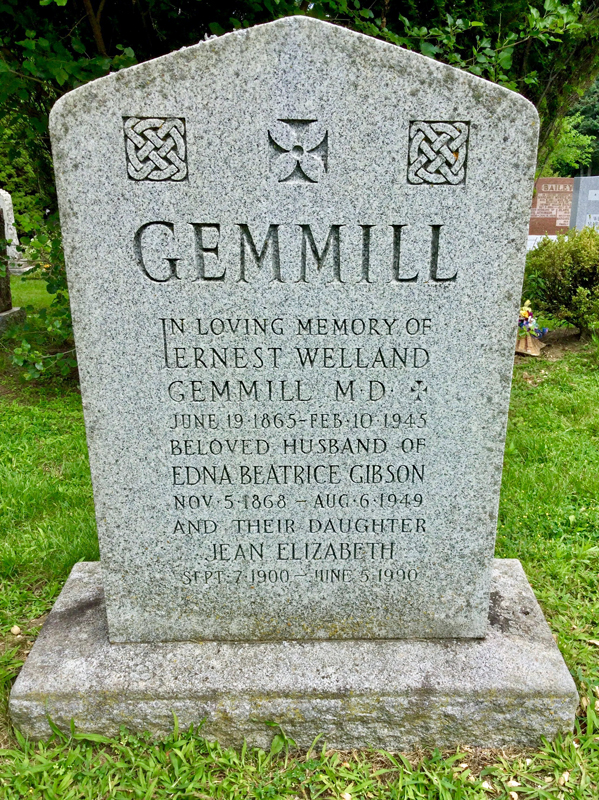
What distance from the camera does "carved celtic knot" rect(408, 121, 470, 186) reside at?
187 cm

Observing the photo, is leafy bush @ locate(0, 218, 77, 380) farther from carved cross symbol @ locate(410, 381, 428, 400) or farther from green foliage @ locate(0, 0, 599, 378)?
carved cross symbol @ locate(410, 381, 428, 400)

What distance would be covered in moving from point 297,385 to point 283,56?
99cm

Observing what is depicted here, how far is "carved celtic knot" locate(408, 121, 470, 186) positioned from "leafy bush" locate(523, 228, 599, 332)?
496 centimetres

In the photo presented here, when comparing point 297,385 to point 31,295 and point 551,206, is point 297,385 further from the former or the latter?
point 551,206

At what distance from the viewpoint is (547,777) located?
6.73 ft

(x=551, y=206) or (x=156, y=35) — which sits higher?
(x=156, y=35)

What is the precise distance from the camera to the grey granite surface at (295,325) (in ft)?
6.02

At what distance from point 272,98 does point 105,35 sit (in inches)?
145

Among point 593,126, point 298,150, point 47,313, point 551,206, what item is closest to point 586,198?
point 551,206

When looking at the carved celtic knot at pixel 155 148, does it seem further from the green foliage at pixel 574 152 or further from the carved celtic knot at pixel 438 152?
the green foliage at pixel 574 152

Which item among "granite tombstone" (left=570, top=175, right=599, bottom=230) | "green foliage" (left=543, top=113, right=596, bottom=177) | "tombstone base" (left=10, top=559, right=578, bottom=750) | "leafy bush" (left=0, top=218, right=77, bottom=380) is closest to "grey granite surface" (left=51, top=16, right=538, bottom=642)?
"tombstone base" (left=10, top=559, right=578, bottom=750)

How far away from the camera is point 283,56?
5.88ft

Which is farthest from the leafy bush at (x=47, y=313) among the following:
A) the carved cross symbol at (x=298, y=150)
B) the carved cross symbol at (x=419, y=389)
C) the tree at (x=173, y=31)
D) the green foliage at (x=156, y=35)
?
the carved cross symbol at (x=419, y=389)

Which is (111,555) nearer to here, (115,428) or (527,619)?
(115,428)
